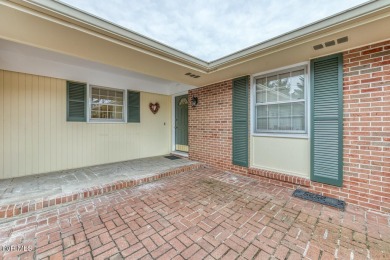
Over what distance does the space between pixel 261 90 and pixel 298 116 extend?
0.97 m

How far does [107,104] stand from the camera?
4.88m

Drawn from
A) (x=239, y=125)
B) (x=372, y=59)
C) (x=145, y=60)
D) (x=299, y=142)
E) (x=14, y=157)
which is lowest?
(x=14, y=157)

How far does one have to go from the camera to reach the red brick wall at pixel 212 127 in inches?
169

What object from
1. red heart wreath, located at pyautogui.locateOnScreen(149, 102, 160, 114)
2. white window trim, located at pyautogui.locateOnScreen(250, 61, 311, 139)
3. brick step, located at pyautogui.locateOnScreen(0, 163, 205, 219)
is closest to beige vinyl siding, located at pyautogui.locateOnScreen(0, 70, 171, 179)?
red heart wreath, located at pyautogui.locateOnScreen(149, 102, 160, 114)

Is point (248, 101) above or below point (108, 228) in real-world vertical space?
above

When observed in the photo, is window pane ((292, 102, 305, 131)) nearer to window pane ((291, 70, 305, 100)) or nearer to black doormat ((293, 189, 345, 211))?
window pane ((291, 70, 305, 100))

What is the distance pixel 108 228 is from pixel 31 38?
2.79 meters

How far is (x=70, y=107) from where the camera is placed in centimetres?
413

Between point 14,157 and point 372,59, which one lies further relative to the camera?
point 14,157

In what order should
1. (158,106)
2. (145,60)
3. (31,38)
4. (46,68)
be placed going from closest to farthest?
(31,38), (145,60), (46,68), (158,106)

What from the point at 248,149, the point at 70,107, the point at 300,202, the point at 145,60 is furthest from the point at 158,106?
the point at 300,202

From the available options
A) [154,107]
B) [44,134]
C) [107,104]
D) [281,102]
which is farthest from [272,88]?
[44,134]

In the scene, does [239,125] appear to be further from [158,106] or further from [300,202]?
[158,106]

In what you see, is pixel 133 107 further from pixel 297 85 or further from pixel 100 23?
pixel 297 85
